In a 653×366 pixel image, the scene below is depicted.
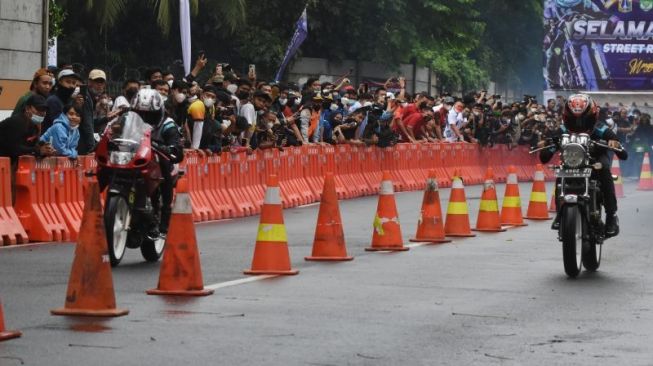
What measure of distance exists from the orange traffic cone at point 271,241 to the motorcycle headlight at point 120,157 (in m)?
1.48

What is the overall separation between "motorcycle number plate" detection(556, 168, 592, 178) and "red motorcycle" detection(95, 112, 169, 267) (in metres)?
3.53

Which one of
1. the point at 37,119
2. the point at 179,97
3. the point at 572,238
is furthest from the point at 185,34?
the point at 572,238

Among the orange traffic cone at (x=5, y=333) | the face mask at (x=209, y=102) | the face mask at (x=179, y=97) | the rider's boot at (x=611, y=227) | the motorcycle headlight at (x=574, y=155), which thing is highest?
the face mask at (x=179, y=97)

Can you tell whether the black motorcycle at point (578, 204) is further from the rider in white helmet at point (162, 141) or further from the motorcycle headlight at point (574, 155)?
the rider in white helmet at point (162, 141)

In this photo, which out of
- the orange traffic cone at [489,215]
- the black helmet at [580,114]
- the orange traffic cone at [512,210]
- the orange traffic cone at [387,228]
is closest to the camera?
the black helmet at [580,114]

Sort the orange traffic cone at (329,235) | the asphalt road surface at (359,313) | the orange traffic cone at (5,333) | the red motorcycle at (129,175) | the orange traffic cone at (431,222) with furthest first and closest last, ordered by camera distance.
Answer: the orange traffic cone at (431,222)
the orange traffic cone at (329,235)
the red motorcycle at (129,175)
the orange traffic cone at (5,333)
the asphalt road surface at (359,313)

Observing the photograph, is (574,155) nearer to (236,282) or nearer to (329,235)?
(329,235)

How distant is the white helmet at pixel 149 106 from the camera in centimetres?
1507

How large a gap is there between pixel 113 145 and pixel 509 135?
26.7m

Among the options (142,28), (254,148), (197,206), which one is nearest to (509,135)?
(142,28)

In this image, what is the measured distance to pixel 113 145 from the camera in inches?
582

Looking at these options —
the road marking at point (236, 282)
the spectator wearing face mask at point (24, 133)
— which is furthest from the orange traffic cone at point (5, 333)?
the spectator wearing face mask at point (24, 133)

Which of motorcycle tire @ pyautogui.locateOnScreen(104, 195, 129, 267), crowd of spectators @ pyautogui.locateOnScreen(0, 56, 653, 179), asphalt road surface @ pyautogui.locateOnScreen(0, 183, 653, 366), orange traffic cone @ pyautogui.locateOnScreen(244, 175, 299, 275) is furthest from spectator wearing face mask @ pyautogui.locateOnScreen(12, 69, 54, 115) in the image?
orange traffic cone @ pyautogui.locateOnScreen(244, 175, 299, 275)

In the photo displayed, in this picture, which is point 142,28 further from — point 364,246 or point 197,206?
point 364,246
